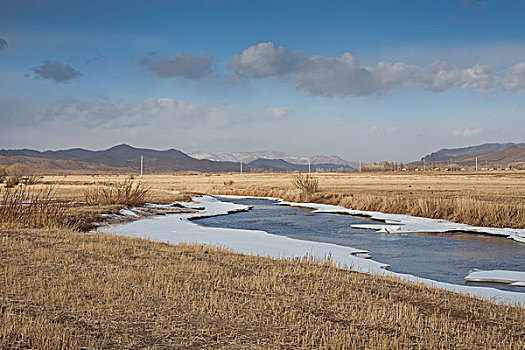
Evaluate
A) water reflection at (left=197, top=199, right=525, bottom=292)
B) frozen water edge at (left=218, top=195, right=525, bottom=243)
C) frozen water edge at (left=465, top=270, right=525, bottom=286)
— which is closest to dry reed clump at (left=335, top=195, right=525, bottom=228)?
frozen water edge at (left=218, top=195, right=525, bottom=243)

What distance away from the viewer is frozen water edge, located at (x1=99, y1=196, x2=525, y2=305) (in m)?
12.1

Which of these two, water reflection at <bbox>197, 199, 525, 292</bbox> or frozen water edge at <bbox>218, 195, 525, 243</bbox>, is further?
frozen water edge at <bbox>218, 195, 525, 243</bbox>

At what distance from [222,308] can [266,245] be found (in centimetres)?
1029

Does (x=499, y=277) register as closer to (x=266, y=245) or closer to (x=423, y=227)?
(x=266, y=245)

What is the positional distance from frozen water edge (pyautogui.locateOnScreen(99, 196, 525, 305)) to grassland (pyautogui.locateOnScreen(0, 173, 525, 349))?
6.26ft

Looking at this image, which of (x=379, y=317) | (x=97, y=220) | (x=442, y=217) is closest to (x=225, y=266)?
(x=379, y=317)

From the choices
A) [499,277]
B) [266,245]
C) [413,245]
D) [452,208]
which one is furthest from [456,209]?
[499,277]

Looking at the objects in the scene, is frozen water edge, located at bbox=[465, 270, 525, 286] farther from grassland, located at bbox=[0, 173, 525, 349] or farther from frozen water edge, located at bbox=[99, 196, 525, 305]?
grassland, located at bbox=[0, 173, 525, 349]

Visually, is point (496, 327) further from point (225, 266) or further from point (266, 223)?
point (266, 223)

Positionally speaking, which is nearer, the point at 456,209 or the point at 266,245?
the point at 266,245

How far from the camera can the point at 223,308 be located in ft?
27.3

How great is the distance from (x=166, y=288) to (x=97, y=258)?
3754 millimetres

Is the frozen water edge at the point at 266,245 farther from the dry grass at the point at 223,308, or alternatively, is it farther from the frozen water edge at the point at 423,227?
the frozen water edge at the point at 423,227

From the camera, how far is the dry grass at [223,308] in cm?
684
